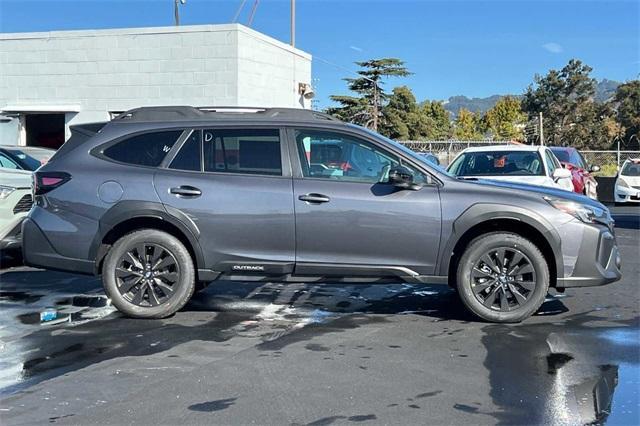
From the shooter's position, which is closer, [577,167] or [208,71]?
[577,167]

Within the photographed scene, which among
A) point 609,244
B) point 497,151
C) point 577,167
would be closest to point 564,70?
point 577,167

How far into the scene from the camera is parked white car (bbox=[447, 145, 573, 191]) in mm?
10680

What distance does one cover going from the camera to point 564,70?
53750mm

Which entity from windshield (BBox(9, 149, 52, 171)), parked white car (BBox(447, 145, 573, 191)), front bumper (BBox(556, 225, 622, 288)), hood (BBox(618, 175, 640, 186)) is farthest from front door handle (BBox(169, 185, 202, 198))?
hood (BBox(618, 175, 640, 186))

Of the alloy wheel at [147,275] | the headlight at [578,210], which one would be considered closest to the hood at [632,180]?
the headlight at [578,210]

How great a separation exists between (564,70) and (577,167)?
4225 centimetres

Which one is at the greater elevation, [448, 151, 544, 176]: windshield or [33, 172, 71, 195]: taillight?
[448, 151, 544, 176]: windshield

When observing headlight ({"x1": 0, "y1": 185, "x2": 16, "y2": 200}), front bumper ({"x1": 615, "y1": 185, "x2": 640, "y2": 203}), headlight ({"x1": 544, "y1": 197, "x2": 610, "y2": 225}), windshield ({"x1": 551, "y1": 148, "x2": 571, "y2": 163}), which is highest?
windshield ({"x1": 551, "y1": 148, "x2": 571, "y2": 163})

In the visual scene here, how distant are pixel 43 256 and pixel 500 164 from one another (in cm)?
755

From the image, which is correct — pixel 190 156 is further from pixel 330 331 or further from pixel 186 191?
pixel 330 331

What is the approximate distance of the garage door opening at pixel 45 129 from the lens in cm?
2077

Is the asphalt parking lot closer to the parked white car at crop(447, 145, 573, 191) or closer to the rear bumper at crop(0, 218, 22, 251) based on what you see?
the rear bumper at crop(0, 218, 22, 251)

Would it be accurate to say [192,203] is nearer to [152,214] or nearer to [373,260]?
[152,214]

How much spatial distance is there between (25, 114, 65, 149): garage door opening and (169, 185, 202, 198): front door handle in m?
16.3
